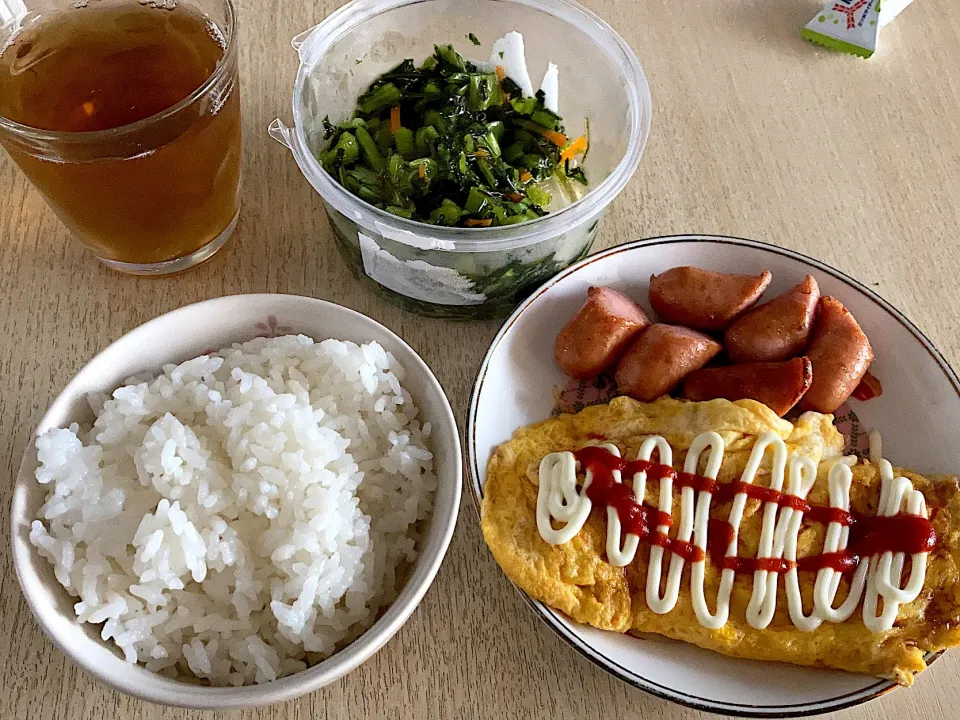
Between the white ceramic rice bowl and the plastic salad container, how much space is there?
0.54ft

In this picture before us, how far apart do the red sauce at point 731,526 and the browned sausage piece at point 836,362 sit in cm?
21

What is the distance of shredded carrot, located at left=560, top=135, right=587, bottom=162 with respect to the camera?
1.53 m

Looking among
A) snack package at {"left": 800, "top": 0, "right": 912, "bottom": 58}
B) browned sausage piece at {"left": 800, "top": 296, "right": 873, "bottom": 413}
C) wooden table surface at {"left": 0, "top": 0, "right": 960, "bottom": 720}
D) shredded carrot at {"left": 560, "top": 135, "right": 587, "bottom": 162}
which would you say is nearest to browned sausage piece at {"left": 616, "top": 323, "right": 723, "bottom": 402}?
browned sausage piece at {"left": 800, "top": 296, "right": 873, "bottom": 413}

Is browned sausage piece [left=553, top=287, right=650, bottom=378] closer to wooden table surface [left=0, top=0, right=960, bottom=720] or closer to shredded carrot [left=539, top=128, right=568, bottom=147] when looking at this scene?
wooden table surface [left=0, top=0, right=960, bottom=720]

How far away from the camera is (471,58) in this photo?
1639 mm

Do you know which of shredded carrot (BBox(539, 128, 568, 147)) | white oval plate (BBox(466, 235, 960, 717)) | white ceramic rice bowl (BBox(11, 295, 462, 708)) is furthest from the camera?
shredded carrot (BBox(539, 128, 568, 147))

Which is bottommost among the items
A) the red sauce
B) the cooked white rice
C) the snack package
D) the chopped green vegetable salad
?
the cooked white rice

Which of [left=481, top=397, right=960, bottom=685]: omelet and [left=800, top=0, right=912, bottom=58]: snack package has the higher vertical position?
[left=800, top=0, right=912, bottom=58]: snack package

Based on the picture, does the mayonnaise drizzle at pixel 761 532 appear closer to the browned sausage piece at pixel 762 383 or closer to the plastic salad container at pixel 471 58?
the browned sausage piece at pixel 762 383

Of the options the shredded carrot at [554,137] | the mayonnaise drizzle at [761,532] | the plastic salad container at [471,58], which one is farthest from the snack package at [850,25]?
the mayonnaise drizzle at [761,532]

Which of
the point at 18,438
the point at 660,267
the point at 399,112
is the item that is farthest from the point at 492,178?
the point at 18,438

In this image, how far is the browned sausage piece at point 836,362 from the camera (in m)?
1.33

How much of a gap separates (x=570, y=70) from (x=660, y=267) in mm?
446

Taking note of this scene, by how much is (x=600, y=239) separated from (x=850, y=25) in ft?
2.83
